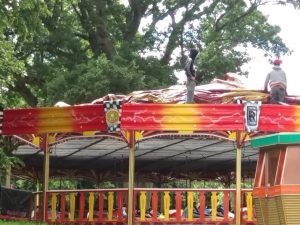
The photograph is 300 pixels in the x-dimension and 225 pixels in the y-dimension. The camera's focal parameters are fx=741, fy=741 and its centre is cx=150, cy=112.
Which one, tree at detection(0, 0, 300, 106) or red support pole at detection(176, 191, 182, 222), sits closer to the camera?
red support pole at detection(176, 191, 182, 222)

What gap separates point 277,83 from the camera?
17.0m

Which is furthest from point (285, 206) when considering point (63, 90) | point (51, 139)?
point (63, 90)

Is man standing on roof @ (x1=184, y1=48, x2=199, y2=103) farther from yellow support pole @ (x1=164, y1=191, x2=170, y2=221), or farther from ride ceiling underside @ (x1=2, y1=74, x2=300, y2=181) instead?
yellow support pole @ (x1=164, y1=191, x2=170, y2=221)

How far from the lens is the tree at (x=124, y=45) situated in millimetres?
24797

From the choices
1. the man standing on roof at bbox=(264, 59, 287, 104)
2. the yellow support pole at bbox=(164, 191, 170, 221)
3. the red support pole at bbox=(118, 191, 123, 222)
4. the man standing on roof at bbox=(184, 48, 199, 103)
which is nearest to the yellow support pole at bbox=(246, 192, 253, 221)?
the yellow support pole at bbox=(164, 191, 170, 221)

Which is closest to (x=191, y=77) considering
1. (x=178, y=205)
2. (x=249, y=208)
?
(x=178, y=205)

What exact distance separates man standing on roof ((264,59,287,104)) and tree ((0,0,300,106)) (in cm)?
797

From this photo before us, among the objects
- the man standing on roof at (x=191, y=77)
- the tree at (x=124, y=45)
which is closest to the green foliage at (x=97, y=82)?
the tree at (x=124, y=45)

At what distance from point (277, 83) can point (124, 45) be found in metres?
10.3

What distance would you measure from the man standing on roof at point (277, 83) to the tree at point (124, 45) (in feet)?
26.2

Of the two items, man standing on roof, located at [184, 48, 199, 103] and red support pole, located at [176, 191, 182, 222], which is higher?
man standing on roof, located at [184, 48, 199, 103]

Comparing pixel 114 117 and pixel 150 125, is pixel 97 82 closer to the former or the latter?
pixel 114 117

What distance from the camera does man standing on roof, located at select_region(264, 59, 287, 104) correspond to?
→ 17062 mm

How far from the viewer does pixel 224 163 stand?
81.1 feet
